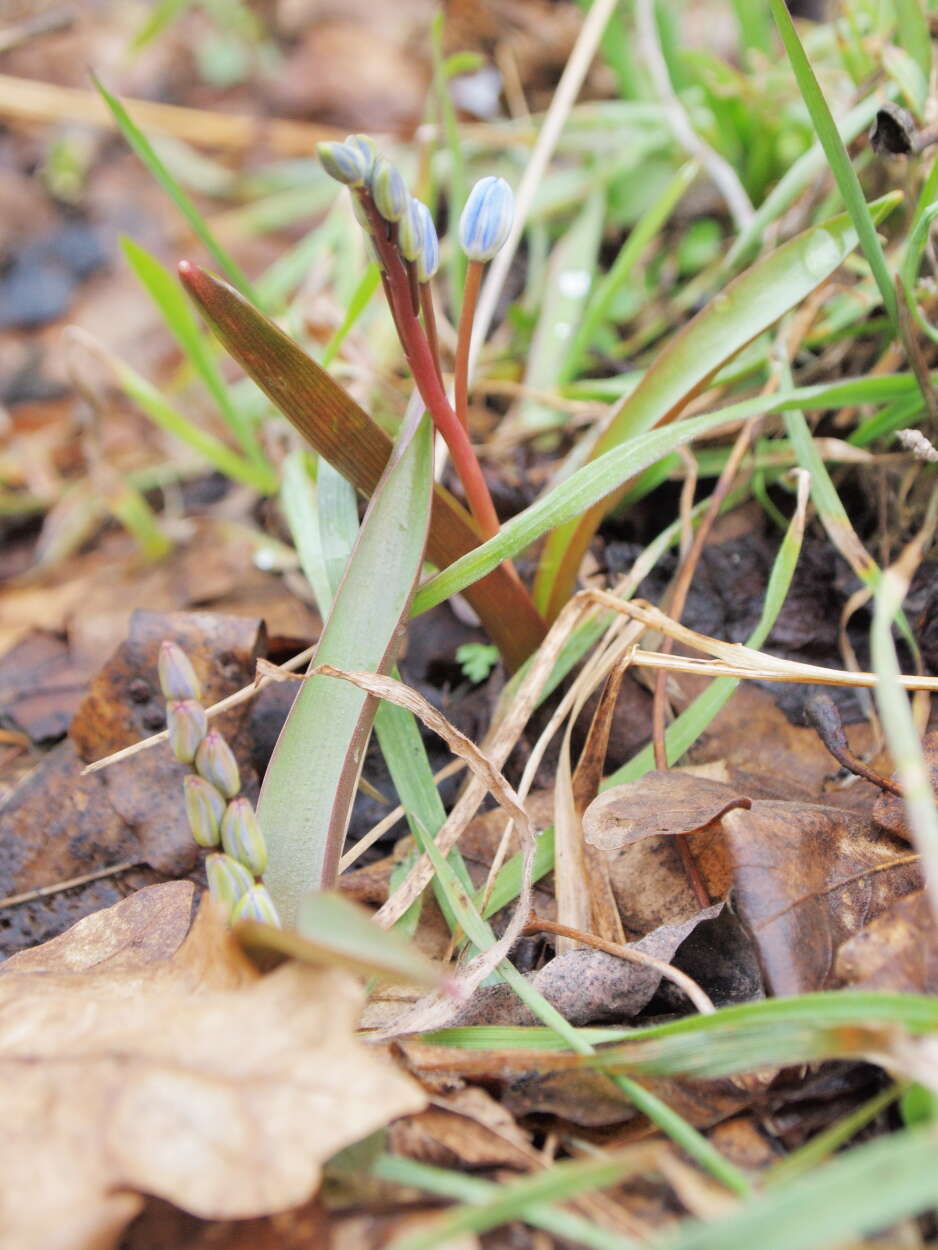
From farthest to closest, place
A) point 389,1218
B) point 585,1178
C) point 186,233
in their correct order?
point 186,233
point 389,1218
point 585,1178

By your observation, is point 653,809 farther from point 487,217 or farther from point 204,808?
point 487,217

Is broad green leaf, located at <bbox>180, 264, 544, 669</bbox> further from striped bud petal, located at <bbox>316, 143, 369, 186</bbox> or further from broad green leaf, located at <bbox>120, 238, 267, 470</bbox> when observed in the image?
broad green leaf, located at <bbox>120, 238, 267, 470</bbox>

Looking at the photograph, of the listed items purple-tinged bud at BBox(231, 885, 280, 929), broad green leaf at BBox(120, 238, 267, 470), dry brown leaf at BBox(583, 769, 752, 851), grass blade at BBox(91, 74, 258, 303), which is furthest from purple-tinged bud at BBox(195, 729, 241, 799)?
broad green leaf at BBox(120, 238, 267, 470)

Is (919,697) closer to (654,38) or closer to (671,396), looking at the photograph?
(671,396)

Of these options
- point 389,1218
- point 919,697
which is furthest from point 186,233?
point 389,1218

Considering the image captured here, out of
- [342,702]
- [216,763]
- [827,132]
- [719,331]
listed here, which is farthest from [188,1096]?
[827,132]
